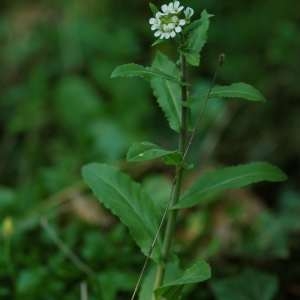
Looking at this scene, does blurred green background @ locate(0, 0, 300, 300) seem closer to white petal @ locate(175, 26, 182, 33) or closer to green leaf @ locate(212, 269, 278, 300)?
green leaf @ locate(212, 269, 278, 300)

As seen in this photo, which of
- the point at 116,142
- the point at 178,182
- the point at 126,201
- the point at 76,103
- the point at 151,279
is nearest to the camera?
the point at 178,182

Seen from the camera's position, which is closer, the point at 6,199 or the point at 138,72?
the point at 138,72

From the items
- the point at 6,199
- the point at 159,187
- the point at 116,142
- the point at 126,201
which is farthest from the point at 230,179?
the point at 116,142

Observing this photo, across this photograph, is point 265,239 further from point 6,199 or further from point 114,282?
point 6,199

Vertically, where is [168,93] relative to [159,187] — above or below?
above

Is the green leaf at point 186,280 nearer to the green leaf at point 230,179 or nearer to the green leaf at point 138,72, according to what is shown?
the green leaf at point 230,179

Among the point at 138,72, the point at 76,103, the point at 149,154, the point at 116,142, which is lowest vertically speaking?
the point at 116,142

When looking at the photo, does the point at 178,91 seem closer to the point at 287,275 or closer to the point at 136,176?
the point at 287,275
